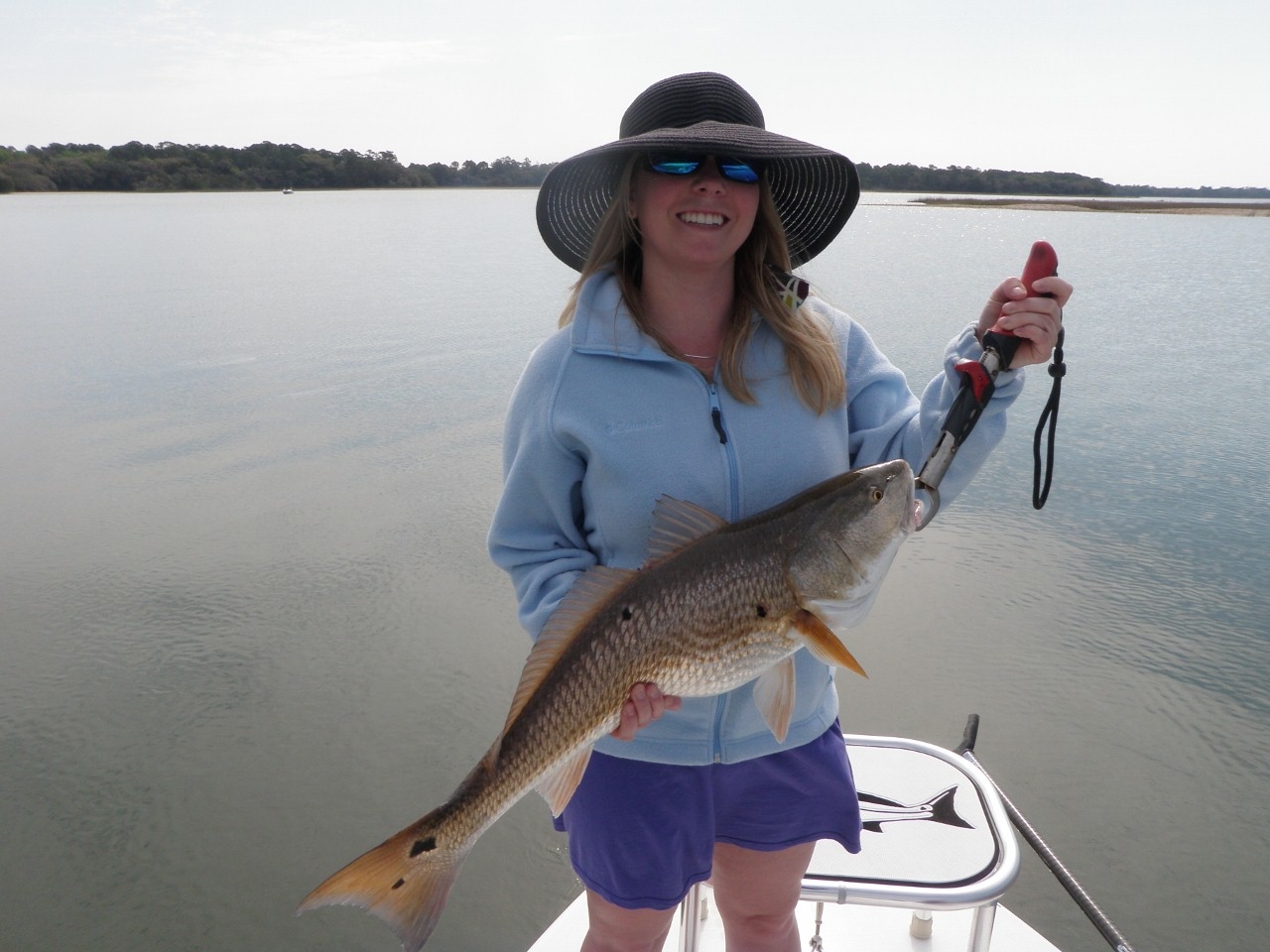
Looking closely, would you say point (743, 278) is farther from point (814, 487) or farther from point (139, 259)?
point (139, 259)

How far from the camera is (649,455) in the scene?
78.2 inches

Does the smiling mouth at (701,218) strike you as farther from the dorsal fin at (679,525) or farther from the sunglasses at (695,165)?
the dorsal fin at (679,525)

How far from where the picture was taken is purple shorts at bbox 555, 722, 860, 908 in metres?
2.03

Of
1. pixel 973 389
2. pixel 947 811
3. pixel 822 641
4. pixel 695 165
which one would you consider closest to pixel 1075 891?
pixel 947 811

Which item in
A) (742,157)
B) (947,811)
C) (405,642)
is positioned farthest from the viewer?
(405,642)

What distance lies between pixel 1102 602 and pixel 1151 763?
144cm

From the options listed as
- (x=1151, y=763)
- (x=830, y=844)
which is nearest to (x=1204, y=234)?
(x=1151, y=763)

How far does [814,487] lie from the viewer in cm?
193

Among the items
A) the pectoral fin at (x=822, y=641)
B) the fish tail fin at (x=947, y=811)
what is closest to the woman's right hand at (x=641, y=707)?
the pectoral fin at (x=822, y=641)

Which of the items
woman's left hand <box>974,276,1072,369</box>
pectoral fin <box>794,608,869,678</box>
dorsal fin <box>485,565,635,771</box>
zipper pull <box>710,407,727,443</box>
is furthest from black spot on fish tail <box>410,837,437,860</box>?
woman's left hand <box>974,276,1072,369</box>

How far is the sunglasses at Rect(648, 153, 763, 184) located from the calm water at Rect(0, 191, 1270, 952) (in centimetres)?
307

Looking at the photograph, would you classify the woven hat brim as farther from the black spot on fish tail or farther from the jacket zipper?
the black spot on fish tail

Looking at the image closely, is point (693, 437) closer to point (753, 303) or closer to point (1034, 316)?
point (753, 303)

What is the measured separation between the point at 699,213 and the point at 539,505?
30.2 inches
